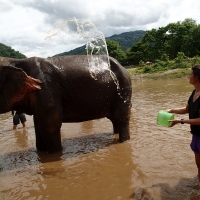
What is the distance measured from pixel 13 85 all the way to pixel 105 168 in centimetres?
220

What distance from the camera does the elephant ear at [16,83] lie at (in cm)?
482

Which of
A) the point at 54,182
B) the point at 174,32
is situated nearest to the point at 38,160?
the point at 54,182

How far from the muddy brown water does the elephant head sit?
1.20 m

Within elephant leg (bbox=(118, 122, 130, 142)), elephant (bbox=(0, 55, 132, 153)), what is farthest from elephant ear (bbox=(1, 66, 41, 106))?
elephant leg (bbox=(118, 122, 130, 142))

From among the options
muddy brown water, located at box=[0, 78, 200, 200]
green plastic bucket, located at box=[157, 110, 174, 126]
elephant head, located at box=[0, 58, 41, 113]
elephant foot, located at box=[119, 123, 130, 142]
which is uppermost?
elephant head, located at box=[0, 58, 41, 113]

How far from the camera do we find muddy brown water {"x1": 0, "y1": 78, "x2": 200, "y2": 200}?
356 centimetres

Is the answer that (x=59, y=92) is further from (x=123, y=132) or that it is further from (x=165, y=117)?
(x=165, y=117)

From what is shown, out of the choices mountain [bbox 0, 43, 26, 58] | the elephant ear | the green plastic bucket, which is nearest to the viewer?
the green plastic bucket

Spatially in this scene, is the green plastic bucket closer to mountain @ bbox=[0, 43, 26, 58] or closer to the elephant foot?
the elephant foot

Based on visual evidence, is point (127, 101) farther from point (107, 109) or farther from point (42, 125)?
point (42, 125)

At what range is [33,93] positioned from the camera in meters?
4.95

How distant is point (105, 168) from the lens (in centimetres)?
444

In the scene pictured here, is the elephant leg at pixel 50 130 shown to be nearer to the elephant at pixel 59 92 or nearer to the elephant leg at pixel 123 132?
the elephant at pixel 59 92

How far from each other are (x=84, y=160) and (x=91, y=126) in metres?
2.84
